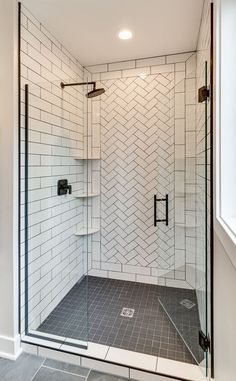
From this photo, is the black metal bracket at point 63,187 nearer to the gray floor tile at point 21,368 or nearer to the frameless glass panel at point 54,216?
the frameless glass panel at point 54,216

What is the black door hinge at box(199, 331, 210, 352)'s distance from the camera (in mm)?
1467

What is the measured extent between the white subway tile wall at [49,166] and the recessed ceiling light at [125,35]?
0.62 m

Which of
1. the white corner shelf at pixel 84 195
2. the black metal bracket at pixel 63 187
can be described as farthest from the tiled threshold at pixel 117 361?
the white corner shelf at pixel 84 195

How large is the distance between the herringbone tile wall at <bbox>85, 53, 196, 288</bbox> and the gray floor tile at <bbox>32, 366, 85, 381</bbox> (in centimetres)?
136

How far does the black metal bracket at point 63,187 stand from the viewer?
2295 millimetres

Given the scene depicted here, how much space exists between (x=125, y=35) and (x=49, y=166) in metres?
1.41

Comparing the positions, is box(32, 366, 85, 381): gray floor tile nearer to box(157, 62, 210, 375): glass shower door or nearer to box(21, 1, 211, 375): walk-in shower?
box(21, 1, 211, 375): walk-in shower
